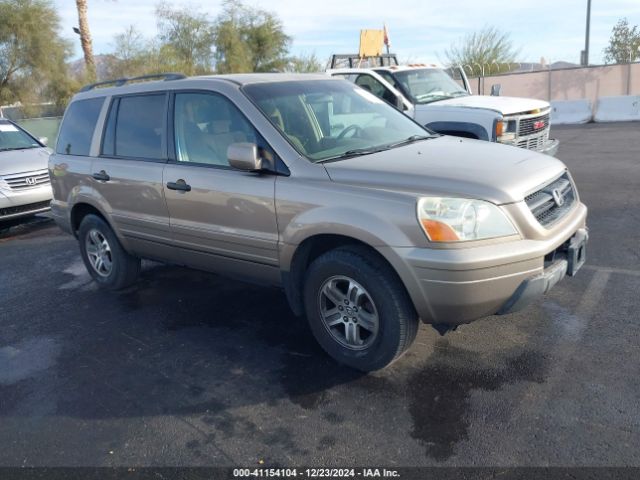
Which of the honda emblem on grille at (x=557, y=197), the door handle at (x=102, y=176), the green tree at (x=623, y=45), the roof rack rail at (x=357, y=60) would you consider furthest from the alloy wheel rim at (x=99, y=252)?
the green tree at (x=623, y=45)

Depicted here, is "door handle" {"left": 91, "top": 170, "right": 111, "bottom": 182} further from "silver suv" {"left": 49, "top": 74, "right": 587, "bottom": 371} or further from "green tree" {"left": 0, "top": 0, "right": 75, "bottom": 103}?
"green tree" {"left": 0, "top": 0, "right": 75, "bottom": 103}

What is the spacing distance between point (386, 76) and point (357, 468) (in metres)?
7.89

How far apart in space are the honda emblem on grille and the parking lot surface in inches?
36.9

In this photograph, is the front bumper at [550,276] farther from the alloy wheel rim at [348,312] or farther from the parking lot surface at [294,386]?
the alloy wheel rim at [348,312]

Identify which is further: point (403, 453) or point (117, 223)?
point (117, 223)

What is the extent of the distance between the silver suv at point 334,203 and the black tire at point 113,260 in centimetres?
8

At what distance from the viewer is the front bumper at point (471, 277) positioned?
3.17 metres

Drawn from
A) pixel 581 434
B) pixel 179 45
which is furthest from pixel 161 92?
pixel 179 45

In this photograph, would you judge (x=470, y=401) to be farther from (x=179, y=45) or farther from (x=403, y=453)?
(x=179, y=45)

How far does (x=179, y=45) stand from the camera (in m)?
28.8

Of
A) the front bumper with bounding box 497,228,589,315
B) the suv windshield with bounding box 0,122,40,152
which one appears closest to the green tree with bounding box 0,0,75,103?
the suv windshield with bounding box 0,122,40,152

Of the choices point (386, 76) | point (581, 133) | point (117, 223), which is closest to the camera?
point (117, 223)

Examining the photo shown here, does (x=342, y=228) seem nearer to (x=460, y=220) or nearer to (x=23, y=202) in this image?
(x=460, y=220)

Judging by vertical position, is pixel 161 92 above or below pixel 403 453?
above
